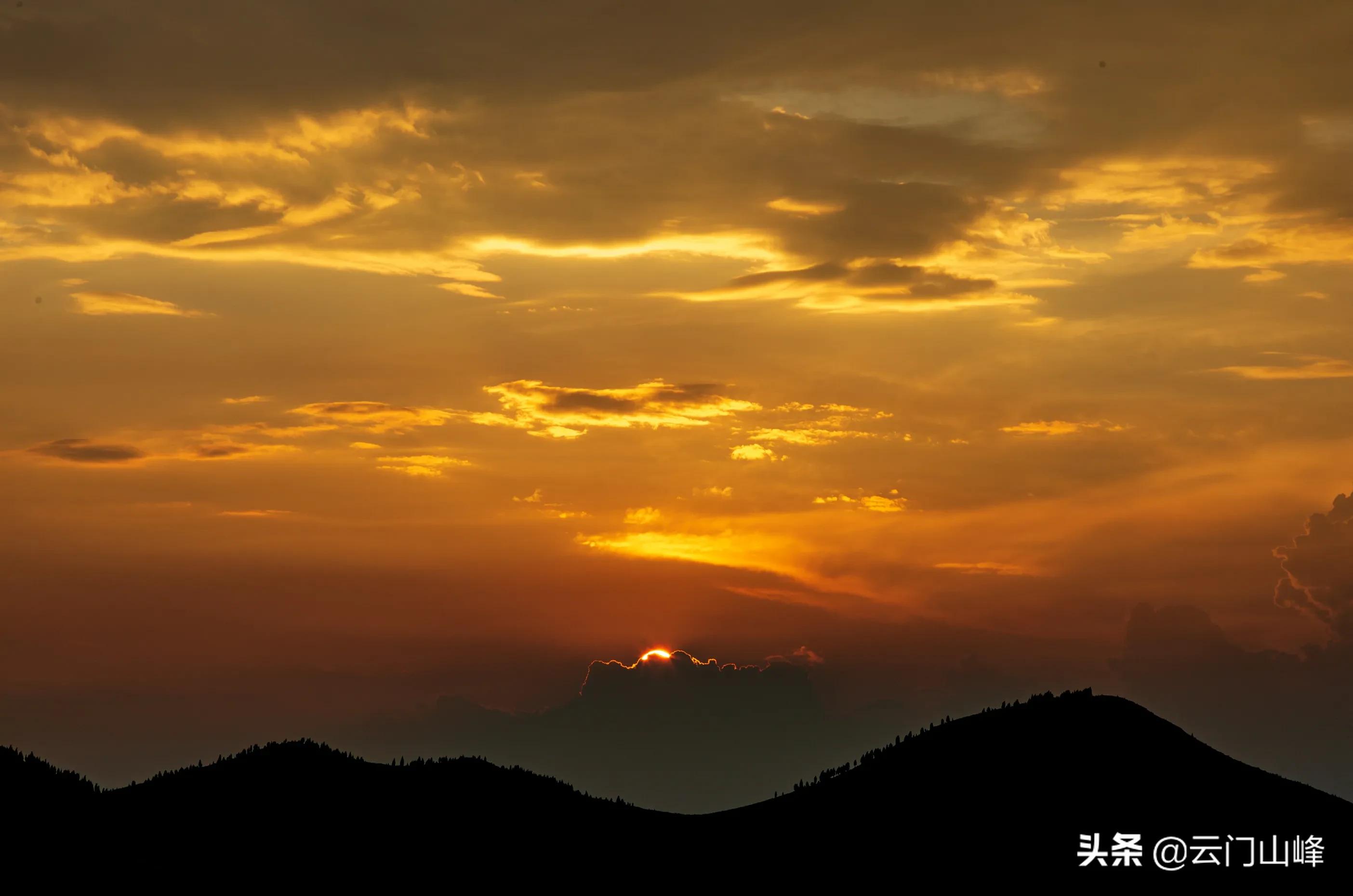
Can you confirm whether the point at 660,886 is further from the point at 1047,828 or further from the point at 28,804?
the point at 28,804

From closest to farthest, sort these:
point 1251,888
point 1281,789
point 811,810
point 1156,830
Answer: point 1251,888 < point 1156,830 < point 1281,789 < point 811,810

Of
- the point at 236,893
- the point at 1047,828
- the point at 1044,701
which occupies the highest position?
the point at 1044,701

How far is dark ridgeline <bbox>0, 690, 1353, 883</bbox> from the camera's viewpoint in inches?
4958

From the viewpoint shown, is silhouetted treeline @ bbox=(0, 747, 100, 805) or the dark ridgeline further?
silhouetted treeline @ bbox=(0, 747, 100, 805)

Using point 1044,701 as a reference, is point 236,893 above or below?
below

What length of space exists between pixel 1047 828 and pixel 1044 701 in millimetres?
23658

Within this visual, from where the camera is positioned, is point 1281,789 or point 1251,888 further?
point 1281,789

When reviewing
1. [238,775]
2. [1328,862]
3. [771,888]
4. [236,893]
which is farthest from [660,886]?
[1328,862]

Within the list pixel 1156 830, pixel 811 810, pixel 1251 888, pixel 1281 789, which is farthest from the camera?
pixel 811 810

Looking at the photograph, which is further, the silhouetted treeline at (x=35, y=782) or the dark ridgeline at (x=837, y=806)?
the silhouetted treeline at (x=35, y=782)

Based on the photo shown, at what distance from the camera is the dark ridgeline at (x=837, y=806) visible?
413 feet

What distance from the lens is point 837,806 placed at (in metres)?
140

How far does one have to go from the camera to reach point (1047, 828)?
12625cm

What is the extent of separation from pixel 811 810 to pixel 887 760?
11688mm
